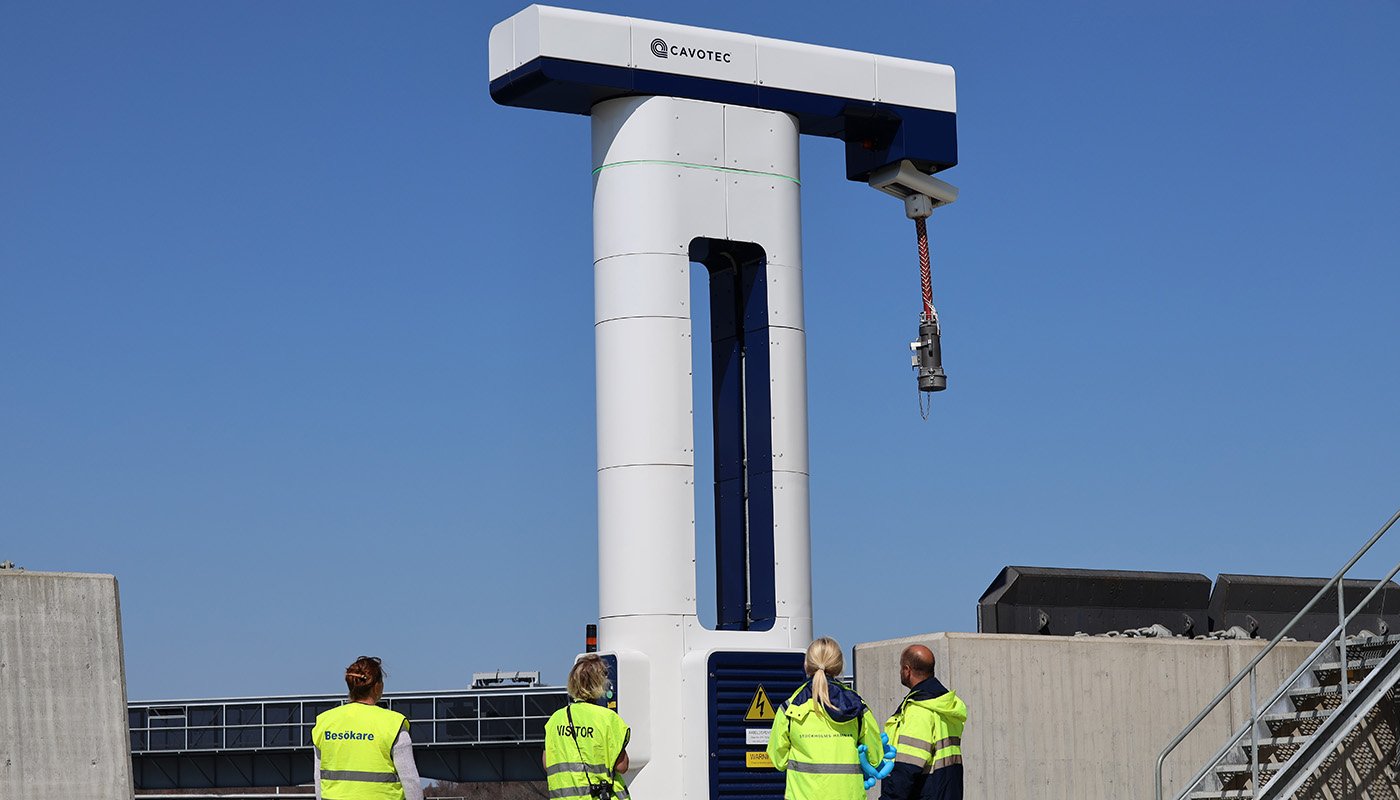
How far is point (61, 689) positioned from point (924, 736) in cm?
702

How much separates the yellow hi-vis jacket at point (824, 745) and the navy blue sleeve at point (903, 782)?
0.54 m

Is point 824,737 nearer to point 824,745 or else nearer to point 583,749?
point 824,745

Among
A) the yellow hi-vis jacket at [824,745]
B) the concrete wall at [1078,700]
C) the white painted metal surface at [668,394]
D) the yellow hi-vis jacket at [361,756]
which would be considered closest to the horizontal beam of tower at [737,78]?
the white painted metal surface at [668,394]

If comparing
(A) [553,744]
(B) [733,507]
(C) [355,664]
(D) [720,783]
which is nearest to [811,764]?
(A) [553,744]

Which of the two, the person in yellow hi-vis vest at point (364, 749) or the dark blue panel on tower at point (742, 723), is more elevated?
the person in yellow hi-vis vest at point (364, 749)

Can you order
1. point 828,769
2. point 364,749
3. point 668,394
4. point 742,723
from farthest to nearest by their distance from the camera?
point 668,394 → point 742,723 → point 828,769 → point 364,749

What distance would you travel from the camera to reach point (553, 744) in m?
11.2

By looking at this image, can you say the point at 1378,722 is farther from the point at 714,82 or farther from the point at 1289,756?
the point at 714,82

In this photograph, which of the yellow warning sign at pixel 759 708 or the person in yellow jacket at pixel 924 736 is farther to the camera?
the yellow warning sign at pixel 759 708

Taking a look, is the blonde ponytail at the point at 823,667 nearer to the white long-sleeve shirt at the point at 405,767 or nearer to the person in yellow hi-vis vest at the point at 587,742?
the person in yellow hi-vis vest at the point at 587,742

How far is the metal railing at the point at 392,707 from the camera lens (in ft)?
147

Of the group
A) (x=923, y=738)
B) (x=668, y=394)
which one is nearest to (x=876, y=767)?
(x=923, y=738)

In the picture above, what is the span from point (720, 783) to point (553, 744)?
190 inches

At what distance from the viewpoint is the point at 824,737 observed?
10883mm
